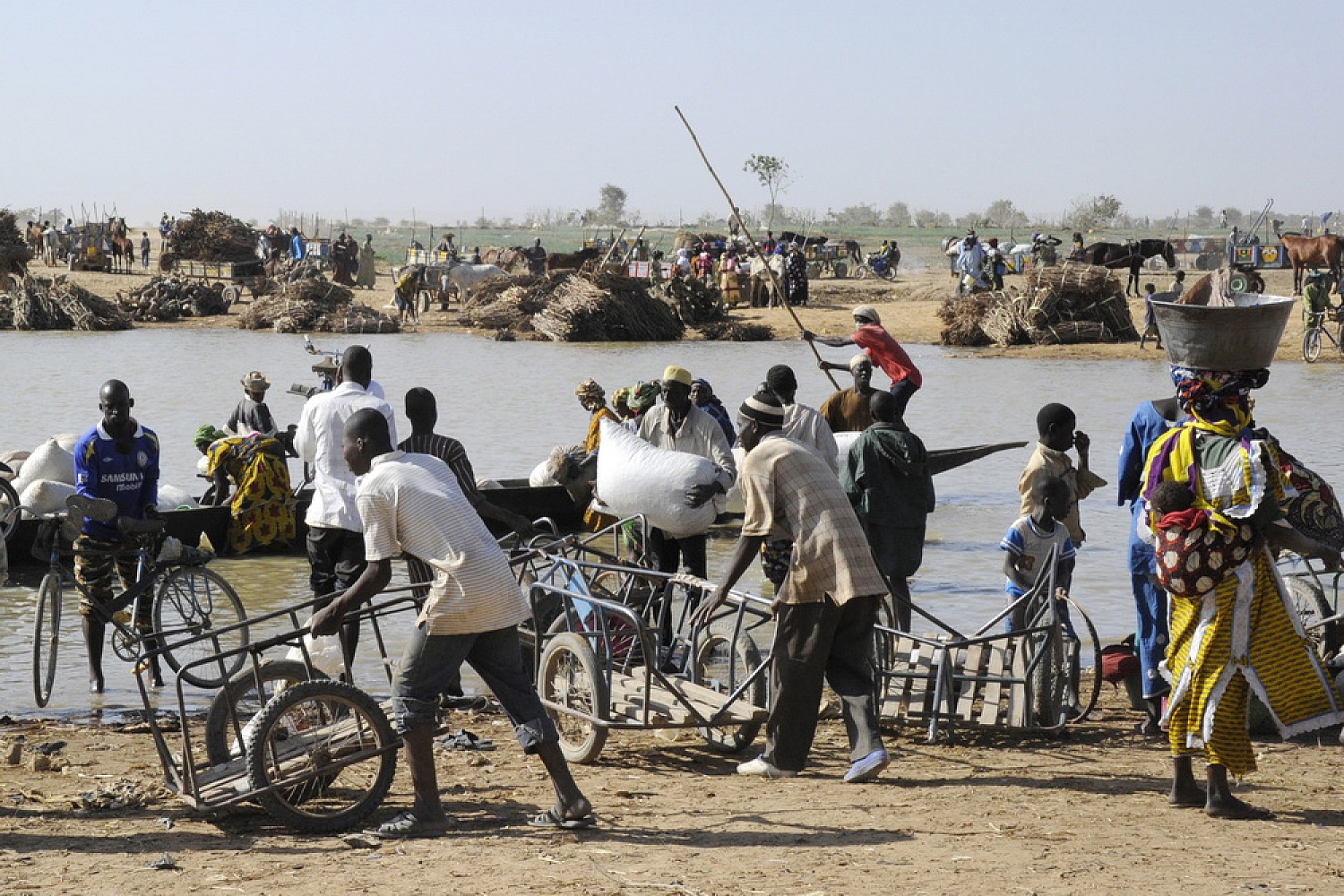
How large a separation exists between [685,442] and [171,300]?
35.0 m

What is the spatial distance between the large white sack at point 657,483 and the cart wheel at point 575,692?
48.0 inches

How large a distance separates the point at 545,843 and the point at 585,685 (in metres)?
1.28

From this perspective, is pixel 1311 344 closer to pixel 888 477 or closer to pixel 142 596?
pixel 888 477

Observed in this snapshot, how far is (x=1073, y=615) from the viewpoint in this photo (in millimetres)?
9930

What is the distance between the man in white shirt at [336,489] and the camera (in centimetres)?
735

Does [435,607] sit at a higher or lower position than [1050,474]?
lower

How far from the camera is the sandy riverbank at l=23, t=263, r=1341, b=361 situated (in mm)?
32312

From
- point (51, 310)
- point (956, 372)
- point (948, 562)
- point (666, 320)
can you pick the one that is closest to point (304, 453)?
point (948, 562)

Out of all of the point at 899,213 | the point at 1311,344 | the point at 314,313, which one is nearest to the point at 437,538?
the point at 1311,344

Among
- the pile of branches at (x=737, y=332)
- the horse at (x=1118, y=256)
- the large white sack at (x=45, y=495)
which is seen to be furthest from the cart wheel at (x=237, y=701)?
the horse at (x=1118, y=256)

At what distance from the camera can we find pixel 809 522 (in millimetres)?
5926

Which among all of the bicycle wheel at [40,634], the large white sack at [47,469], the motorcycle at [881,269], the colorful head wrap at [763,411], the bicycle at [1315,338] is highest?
the motorcycle at [881,269]

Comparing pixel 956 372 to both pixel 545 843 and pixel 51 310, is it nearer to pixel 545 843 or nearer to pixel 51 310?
pixel 51 310

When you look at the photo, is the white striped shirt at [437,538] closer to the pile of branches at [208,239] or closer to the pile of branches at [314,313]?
the pile of branches at [314,313]
